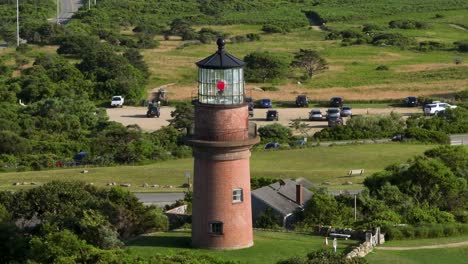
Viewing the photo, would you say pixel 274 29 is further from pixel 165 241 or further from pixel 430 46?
pixel 165 241

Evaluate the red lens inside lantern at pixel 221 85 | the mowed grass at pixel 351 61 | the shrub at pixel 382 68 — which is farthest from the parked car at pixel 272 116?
the red lens inside lantern at pixel 221 85

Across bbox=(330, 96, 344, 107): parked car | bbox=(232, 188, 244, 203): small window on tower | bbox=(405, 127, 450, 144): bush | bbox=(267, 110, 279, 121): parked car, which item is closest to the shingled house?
bbox=(232, 188, 244, 203): small window on tower

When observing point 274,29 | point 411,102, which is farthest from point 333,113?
point 274,29

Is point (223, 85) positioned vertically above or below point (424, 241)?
above

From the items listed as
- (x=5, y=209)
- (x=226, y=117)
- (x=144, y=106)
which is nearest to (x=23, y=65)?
(x=144, y=106)

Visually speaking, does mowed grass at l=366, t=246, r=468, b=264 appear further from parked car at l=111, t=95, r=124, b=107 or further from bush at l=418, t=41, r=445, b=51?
bush at l=418, t=41, r=445, b=51

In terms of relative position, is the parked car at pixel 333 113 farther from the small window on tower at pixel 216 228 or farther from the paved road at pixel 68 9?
the paved road at pixel 68 9
